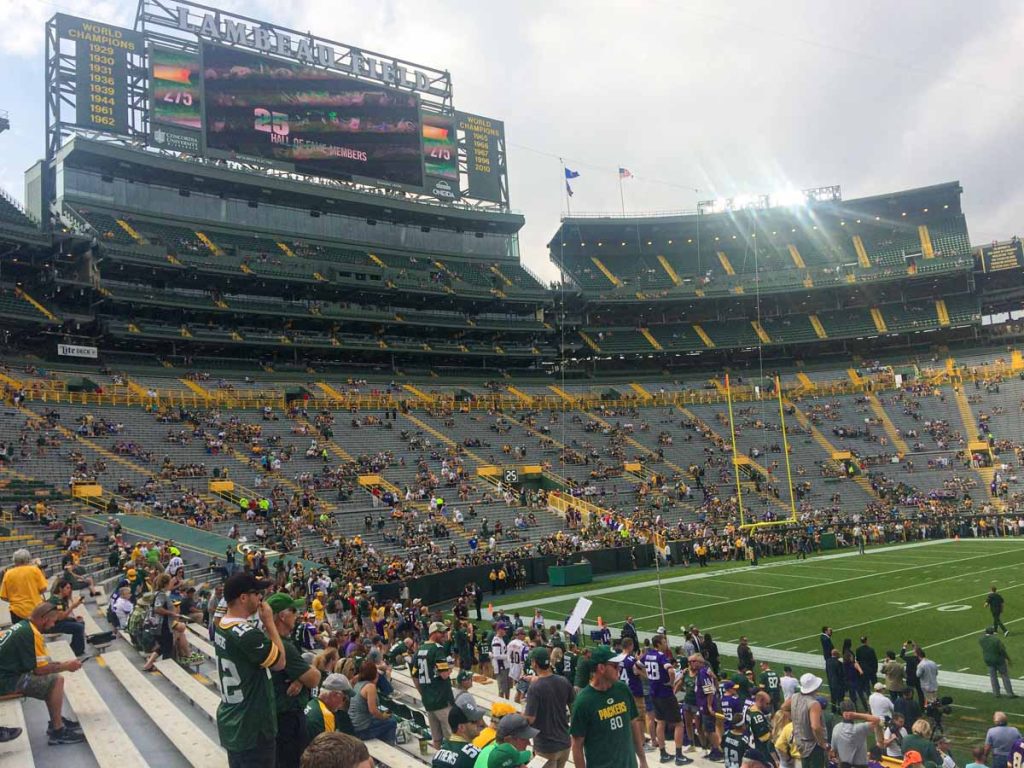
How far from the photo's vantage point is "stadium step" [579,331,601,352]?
67.6m

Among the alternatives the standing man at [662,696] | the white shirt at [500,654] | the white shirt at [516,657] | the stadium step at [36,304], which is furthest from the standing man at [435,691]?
the stadium step at [36,304]

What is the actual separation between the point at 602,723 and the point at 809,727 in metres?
3.70

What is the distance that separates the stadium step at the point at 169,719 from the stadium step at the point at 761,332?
203 ft

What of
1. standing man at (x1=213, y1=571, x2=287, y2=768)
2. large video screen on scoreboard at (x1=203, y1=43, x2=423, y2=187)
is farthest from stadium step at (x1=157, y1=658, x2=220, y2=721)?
large video screen on scoreboard at (x1=203, y1=43, x2=423, y2=187)

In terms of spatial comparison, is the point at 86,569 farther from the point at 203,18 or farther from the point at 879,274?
the point at 879,274

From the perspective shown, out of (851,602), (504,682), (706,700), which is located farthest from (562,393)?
(706,700)

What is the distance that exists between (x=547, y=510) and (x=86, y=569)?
24944 mm

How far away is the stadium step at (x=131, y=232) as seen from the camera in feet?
159

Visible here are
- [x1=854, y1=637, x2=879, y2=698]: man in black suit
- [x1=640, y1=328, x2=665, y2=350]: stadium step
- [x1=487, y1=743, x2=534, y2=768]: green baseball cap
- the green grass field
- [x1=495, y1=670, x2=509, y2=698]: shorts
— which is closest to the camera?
[x1=487, y1=743, x2=534, y2=768]: green baseball cap

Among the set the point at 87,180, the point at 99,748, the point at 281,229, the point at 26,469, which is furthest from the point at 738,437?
the point at 99,748

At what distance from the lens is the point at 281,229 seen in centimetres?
5744

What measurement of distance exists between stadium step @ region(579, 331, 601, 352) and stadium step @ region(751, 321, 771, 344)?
44.0 feet

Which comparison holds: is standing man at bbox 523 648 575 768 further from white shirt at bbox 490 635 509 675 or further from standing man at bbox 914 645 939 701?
standing man at bbox 914 645 939 701

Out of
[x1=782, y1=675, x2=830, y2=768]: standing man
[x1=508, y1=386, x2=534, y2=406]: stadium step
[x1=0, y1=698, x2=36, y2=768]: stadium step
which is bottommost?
[x1=782, y1=675, x2=830, y2=768]: standing man
